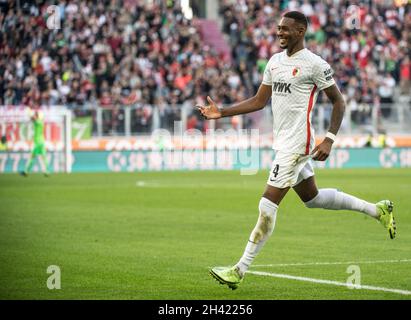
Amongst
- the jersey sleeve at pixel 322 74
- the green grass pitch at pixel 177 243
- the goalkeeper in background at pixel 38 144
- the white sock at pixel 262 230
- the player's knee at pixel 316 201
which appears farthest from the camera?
the goalkeeper in background at pixel 38 144

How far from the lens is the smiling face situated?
32.8 feet

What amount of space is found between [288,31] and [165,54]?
96.9 feet

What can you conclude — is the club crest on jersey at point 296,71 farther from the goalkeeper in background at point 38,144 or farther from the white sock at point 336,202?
the goalkeeper in background at point 38,144

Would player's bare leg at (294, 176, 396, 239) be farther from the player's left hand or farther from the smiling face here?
the smiling face

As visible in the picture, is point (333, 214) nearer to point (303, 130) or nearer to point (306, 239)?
point (306, 239)

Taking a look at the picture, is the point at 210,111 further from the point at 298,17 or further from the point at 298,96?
the point at 298,17

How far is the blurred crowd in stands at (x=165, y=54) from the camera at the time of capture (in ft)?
114

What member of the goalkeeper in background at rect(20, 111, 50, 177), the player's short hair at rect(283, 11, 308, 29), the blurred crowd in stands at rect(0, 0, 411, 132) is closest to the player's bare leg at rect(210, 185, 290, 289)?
the player's short hair at rect(283, 11, 308, 29)

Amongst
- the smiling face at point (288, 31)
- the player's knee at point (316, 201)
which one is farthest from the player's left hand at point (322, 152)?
the smiling face at point (288, 31)

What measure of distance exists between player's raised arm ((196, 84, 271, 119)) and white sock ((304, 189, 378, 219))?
107 centimetres

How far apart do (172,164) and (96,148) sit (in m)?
2.82

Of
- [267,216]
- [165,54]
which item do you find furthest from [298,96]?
[165,54]

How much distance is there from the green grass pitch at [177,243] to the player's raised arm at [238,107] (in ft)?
5.33
